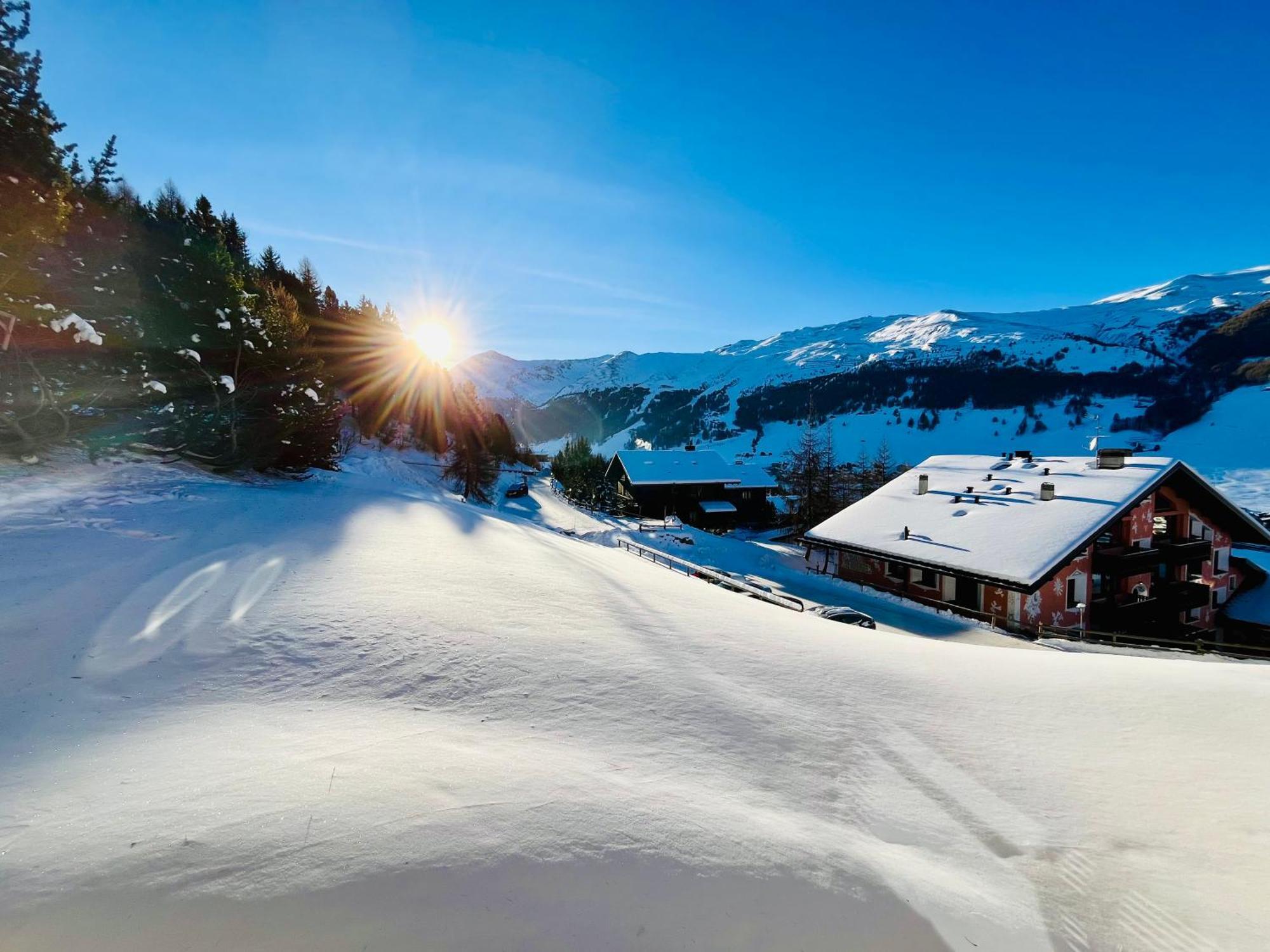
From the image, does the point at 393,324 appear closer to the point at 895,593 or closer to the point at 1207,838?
Result: the point at 895,593

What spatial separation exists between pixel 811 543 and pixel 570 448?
42.9 m

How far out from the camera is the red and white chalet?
2023 cm

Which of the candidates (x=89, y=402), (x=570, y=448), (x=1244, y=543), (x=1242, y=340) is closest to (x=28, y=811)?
(x=89, y=402)

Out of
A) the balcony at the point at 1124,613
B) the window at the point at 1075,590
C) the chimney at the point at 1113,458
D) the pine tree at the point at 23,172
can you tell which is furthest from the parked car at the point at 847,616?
the pine tree at the point at 23,172

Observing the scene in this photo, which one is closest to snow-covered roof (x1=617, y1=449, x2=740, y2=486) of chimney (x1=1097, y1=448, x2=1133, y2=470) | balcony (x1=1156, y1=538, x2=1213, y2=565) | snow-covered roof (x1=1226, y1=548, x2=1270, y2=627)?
chimney (x1=1097, y1=448, x2=1133, y2=470)

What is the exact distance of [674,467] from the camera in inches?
2218

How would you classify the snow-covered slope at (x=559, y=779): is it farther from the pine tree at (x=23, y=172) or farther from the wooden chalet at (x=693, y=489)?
the wooden chalet at (x=693, y=489)

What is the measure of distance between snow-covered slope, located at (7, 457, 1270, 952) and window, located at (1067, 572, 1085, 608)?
13228mm

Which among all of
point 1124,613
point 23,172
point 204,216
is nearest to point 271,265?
point 204,216

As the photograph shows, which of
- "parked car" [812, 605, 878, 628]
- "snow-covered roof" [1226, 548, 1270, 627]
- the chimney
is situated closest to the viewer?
"parked car" [812, 605, 878, 628]

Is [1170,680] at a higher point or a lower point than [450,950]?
lower

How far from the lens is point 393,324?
54.8 metres

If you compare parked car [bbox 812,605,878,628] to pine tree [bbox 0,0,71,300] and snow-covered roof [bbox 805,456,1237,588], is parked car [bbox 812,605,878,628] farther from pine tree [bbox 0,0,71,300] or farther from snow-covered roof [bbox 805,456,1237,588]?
pine tree [bbox 0,0,71,300]

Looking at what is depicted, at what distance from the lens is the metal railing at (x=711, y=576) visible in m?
19.5
